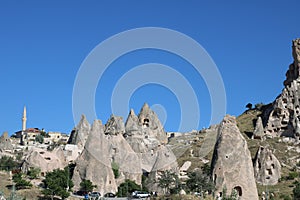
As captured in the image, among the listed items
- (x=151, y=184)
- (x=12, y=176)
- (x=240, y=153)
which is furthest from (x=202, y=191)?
(x=12, y=176)

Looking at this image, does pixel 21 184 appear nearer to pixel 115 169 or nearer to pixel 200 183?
pixel 115 169

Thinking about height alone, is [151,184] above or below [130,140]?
below

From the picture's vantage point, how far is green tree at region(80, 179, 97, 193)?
46.7 meters

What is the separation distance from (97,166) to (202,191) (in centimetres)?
1440

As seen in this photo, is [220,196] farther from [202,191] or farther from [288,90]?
[288,90]

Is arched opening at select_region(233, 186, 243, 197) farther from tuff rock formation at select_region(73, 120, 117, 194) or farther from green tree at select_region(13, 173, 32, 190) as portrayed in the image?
green tree at select_region(13, 173, 32, 190)

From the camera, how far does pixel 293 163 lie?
65.0 m

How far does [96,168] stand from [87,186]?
8.97ft

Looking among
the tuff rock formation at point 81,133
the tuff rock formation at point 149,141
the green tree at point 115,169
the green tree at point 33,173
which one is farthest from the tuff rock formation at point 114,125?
the green tree at point 33,173

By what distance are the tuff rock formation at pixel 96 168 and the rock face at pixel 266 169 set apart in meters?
15.7

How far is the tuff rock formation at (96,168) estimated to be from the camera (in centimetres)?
4856

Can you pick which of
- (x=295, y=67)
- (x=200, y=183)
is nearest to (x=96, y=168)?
(x=200, y=183)

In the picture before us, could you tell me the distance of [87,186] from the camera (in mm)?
46750

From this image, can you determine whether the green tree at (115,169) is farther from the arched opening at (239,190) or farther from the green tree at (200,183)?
the arched opening at (239,190)
